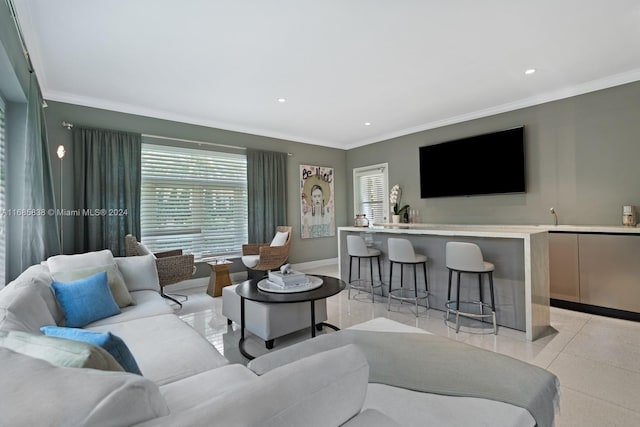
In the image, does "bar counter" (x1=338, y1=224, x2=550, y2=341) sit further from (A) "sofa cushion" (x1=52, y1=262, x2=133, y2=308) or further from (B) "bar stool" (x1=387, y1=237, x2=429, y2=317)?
(A) "sofa cushion" (x1=52, y1=262, x2=133, y2=308)

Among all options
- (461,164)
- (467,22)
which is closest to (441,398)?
(467,22)

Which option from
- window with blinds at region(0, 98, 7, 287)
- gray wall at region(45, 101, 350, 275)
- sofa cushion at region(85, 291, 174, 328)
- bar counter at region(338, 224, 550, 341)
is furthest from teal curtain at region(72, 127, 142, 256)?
bar counter at region(338, 224, 550, 341)

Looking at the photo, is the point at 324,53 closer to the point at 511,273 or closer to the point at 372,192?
the point at 511,273

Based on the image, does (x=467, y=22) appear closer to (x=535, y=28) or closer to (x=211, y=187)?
(x=535, y=28)

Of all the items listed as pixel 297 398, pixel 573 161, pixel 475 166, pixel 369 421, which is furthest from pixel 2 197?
pixel 573 161

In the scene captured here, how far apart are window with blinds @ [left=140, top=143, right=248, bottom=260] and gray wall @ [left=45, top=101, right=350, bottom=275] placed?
11.3 inches

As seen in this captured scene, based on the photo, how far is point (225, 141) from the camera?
5.24 m

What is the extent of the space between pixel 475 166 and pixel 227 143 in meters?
4.11

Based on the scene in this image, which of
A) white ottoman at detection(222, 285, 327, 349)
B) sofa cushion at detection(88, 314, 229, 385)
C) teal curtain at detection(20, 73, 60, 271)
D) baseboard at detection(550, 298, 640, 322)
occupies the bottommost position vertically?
baseboard at detection(550, 298, 640, 322)

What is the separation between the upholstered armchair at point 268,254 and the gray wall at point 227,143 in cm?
78

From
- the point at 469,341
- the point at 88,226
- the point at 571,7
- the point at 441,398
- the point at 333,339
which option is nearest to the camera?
the point at 441,398

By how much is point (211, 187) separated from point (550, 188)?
198 inches

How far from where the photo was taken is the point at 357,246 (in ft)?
13.1

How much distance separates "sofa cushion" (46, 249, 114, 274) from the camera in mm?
2494
